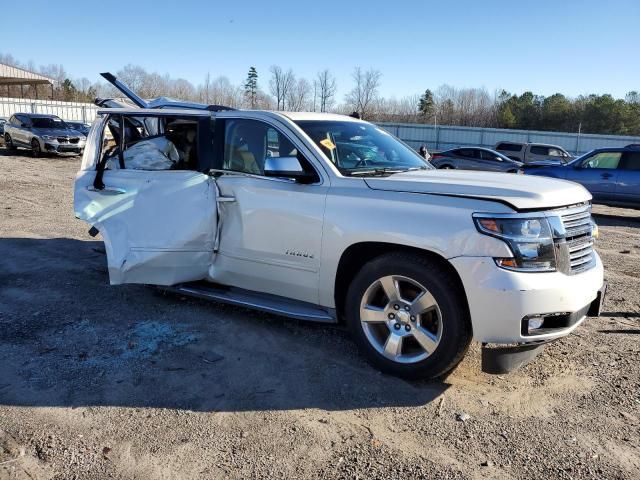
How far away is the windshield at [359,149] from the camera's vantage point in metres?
4.42

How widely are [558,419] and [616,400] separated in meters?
0.57

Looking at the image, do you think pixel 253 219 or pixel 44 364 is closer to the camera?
pixel 44 364

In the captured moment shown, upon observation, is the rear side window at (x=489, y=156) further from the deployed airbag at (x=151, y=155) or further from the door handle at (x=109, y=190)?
the door handle at (x=109, y=190)

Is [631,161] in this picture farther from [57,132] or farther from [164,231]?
[57,132]

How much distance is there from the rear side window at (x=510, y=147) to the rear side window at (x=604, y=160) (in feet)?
46.7

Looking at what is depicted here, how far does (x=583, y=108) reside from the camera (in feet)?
193

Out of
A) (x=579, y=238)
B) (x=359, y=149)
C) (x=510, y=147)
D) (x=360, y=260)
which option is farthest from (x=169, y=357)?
(x=510, y=147)

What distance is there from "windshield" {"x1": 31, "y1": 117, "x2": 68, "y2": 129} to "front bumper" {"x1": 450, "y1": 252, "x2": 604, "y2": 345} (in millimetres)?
24088

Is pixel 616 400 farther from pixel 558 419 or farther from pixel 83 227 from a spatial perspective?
pixel 83 227

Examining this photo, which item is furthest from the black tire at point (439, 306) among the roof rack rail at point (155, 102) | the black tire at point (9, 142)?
the black tire at point (9, 142)

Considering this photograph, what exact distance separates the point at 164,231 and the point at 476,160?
19.2 metres

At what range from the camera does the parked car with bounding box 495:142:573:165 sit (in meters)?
26.2

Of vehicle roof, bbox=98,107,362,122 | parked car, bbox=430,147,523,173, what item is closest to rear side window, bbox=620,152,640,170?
parked car, bbox=430,147,523,173

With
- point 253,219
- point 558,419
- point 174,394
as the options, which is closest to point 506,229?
point 558,419
